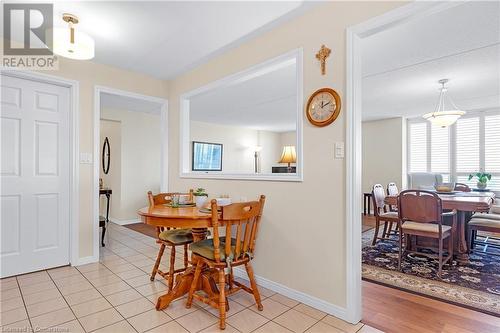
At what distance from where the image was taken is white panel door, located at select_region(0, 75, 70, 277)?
8.90 feet

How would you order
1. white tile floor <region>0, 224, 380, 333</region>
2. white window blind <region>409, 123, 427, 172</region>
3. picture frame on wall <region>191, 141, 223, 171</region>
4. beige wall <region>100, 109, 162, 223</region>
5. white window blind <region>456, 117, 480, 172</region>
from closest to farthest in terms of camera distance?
1. white tile floor <region>0, 224, 380, 333</region>
2. beige wall <region>100, 109, 162, 223</region>
3. white window blind <region>456, 117, 480, 172</region>
4. white window blind <region>409, 123, 427, 172</region>
5. picture frame on wall <region>191, 141, 223, 171</region>

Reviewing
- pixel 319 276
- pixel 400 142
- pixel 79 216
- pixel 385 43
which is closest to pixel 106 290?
pixel 79 216

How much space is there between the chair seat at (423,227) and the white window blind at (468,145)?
12.1 ft

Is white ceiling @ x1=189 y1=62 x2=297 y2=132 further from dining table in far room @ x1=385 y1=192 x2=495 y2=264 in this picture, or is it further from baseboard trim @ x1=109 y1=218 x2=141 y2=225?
baseboard trim @ x1=109 y1=218 x2=141 y2=225

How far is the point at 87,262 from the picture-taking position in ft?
10.2

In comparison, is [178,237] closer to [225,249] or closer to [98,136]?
[225,249]

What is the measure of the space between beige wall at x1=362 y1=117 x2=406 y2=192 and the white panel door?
20.8ft

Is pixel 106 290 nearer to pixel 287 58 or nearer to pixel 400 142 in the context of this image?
pixel 287 58

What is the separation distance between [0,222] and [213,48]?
2.77 m

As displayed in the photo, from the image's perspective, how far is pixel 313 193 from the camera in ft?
7.06

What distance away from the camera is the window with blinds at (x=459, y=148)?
17.8ft

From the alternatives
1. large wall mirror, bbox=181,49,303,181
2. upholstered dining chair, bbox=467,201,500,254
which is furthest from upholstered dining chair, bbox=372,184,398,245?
large wall mirror, bbox=181,49,303,181

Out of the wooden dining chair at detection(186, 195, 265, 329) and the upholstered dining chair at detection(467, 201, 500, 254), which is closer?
the wooden dining chair at detection(186, 195, 265, 329)

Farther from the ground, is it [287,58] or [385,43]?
[385,43]
